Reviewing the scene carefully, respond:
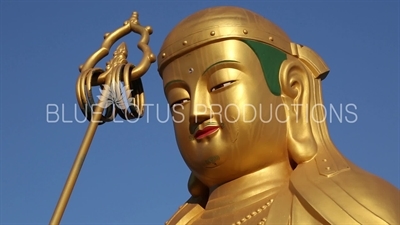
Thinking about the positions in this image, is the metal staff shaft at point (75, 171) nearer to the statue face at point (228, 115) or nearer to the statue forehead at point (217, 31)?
the statue face at point (228, 115)

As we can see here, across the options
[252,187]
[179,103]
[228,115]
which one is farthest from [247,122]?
[179,103]

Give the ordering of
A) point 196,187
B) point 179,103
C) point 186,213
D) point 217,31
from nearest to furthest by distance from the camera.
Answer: point 217,31
point 179,103
point 186,213
point 196,187

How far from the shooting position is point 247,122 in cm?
536

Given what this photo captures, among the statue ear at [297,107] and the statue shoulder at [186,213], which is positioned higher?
the statue ear at [297,107]

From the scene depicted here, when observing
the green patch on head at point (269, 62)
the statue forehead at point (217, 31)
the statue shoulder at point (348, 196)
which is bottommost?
the statue shoulder at point (348, 196)

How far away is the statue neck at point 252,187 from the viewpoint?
5383 millimetres

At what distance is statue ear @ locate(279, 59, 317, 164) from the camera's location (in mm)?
5449

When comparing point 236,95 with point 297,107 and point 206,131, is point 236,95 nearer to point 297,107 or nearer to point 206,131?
point 206,131

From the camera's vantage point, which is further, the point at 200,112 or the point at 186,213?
the point at 186,213

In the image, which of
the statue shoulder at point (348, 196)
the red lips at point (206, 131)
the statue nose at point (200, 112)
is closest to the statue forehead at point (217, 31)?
the statue nose at point (200, 112)

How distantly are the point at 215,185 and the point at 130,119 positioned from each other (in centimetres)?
72

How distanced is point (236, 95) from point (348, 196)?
0.98m

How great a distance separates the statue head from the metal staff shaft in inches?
27.6

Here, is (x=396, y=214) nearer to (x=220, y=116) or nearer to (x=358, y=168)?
(x=358, y=168)
